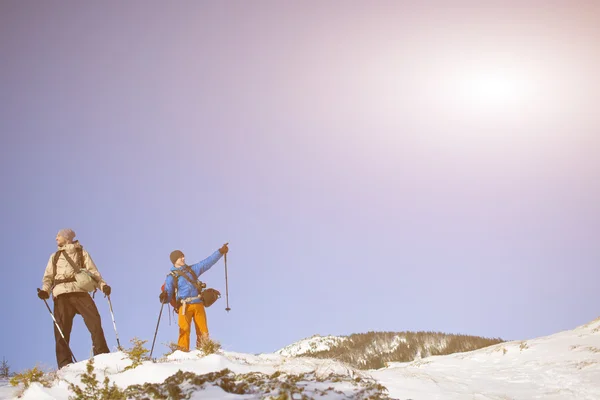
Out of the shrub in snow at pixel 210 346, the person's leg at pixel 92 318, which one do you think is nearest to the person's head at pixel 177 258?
the person's leg at pixel 92 318

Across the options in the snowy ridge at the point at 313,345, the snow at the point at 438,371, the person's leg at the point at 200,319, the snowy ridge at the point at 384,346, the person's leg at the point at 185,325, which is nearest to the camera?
the snow at the point at 438,371

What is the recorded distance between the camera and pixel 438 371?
9.02 metres

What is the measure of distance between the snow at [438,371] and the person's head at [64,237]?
2.69 meters

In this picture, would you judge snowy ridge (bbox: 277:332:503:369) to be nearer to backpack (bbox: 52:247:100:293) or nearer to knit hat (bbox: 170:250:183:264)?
knit hat (bbox: 170:250:183:264)

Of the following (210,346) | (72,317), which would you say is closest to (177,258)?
(72,317)

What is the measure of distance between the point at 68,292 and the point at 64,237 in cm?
102

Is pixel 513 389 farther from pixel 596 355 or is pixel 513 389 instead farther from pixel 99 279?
pixel 99 279

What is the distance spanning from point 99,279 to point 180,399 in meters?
5.10

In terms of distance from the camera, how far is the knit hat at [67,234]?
7719 millimetres

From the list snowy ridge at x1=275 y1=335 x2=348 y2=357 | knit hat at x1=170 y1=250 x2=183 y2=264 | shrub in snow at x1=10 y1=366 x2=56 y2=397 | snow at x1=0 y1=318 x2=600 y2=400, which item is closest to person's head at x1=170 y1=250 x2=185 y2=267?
knit hat at x1=170 y1=250 x2=183 y2=264

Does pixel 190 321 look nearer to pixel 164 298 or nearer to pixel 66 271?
pixel 164 298

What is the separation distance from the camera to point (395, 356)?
53.9 ft

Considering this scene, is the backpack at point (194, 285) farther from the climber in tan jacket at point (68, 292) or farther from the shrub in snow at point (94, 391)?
the shrub in snow at point (94, 391)

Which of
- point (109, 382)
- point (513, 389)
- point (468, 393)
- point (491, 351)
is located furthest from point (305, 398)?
point (491, 351)
